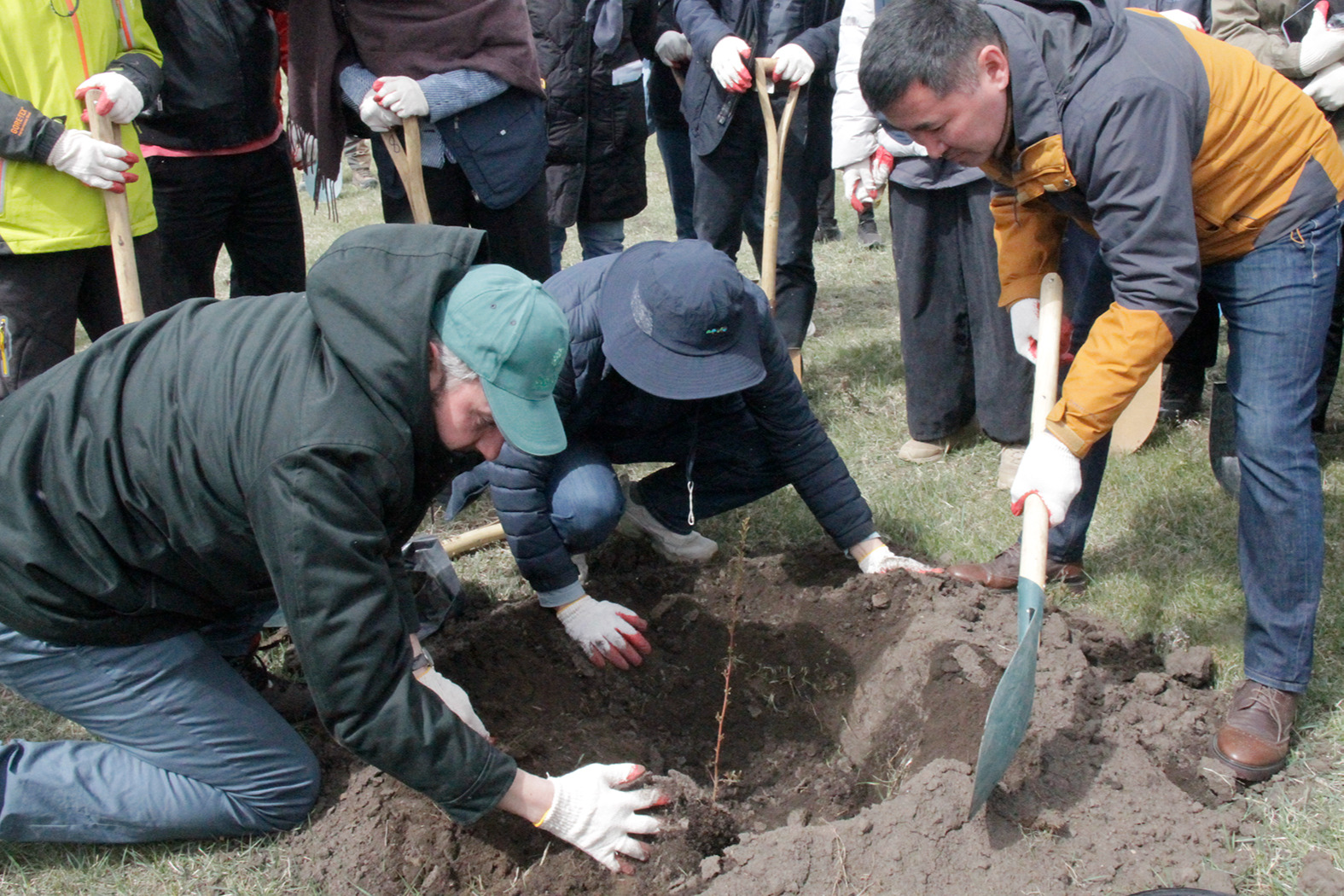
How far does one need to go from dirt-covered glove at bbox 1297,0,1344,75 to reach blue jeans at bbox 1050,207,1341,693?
1426mm

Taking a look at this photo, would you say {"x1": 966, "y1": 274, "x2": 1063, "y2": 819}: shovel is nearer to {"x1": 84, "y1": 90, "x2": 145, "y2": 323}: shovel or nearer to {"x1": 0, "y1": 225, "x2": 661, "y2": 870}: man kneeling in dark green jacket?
{"x1": 0, "y1": 225, "x2": 661, "y2": 870}: man kneeling in dark green jacket

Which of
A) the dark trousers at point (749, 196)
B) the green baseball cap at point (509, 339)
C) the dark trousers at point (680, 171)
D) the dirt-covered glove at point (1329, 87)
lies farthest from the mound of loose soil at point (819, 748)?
the dark trousers at point (680, 171)

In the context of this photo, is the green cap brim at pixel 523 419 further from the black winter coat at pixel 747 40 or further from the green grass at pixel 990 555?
the black winter coat at pixel 747 40

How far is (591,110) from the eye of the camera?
5.04 metres

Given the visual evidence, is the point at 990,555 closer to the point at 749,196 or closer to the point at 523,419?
the point at 749,196

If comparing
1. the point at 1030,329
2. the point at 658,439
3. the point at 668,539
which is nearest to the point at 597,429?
the point at 658,439

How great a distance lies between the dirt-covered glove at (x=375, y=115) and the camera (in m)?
3.59

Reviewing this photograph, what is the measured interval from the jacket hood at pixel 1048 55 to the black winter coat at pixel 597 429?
2.80 feet

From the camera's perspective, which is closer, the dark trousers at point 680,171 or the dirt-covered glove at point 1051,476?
the dirt-covered glove at point 1051,476

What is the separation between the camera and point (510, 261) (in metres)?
4.12

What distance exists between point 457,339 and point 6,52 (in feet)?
7.15

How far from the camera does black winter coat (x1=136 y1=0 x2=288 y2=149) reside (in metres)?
3.55

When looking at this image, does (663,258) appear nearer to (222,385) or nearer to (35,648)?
(222,385)

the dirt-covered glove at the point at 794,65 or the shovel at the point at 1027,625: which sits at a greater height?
the dirt-covered glove at the point at 794,65
